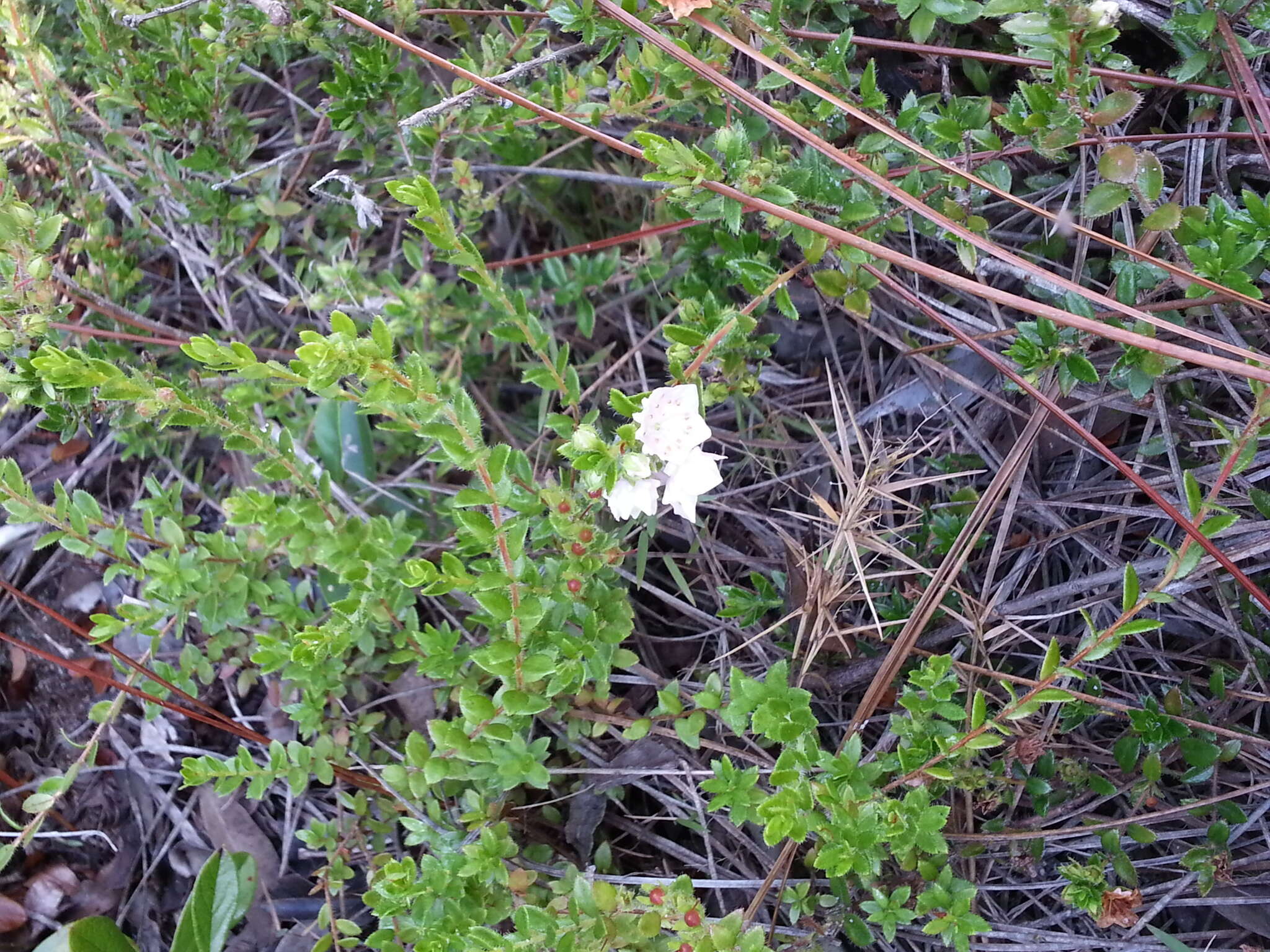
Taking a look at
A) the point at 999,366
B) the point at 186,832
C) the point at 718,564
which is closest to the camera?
the point at 999,366

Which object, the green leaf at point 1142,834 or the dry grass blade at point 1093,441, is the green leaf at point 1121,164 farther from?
the green leaf at point 1142,834

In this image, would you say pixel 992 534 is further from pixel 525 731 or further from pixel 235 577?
pixel 235 577

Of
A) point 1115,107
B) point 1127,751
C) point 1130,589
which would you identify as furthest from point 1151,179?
point 1127,751

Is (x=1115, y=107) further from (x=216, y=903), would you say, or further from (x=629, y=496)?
(x=216, y=903)

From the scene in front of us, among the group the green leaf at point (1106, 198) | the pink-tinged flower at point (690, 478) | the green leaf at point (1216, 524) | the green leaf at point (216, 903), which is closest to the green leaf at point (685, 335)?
the pink-tinged flower at point (690, 478)

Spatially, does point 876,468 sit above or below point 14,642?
above

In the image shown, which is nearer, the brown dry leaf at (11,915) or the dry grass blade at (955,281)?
the dry grass blade at (955,281)

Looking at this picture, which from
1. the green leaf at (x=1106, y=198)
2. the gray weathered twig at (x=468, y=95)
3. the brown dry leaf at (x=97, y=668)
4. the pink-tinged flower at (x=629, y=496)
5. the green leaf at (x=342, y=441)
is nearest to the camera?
the pink-tinged flower at (x=629, y=496)

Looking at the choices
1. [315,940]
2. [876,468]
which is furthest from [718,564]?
[315,940]
